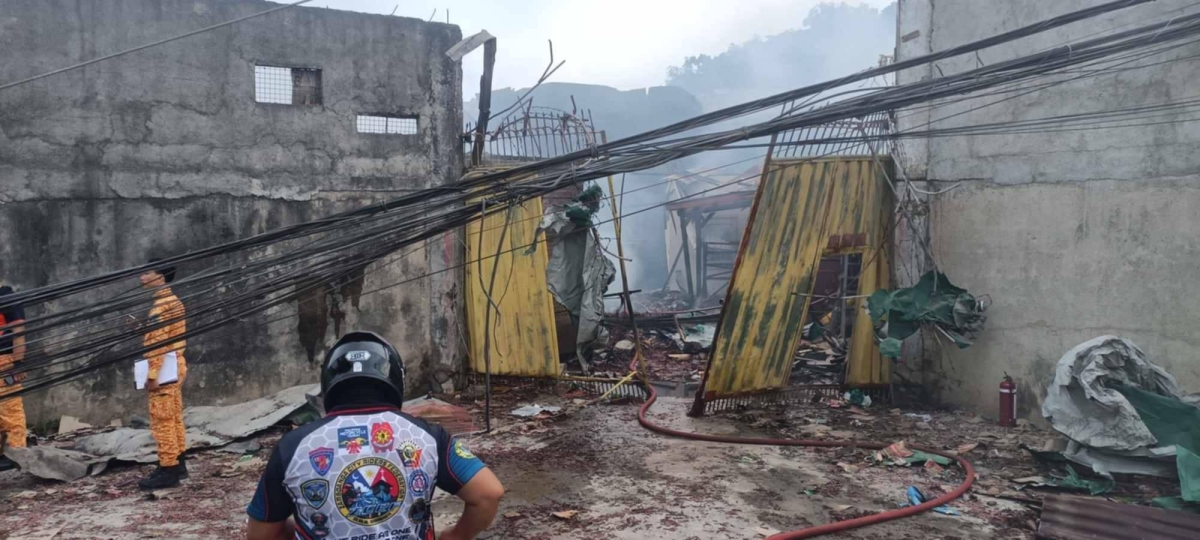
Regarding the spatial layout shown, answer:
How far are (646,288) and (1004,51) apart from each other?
17.3 metres

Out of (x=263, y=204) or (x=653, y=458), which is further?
(x=263, y=204)

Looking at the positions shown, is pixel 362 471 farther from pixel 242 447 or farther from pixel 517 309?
Answer: pixel 517 309

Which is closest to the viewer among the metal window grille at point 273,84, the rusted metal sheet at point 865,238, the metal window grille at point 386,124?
the metal window grille at point 273,84

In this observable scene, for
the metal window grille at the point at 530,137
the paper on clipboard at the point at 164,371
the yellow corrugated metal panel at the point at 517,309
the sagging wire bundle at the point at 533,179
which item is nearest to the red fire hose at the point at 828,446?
Result: the yellow corrugated metal panel at the point at 517,309

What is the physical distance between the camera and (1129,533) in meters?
4.88

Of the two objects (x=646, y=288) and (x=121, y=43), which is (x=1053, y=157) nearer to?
(x=121, y=43)

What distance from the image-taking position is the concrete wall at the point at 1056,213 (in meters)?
6.66

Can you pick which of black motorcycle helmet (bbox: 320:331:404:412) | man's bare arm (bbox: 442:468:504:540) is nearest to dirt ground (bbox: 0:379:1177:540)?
man's bare arm (bbox: 442:468:504:540)

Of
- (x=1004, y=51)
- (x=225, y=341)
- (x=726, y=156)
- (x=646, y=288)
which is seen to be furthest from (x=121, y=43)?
(x=726, y=156)

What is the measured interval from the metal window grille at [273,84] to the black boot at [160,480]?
14.0 feet

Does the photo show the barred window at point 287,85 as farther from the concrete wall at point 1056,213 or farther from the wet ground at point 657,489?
the concrete wall at point 1056,213

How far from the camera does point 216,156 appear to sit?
329 inches

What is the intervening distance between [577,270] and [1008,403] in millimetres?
5077

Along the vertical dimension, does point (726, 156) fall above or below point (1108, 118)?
above
